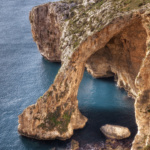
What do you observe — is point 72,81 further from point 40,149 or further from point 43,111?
point 40,149

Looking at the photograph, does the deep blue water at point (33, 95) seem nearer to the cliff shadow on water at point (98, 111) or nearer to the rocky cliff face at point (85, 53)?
the cliff shadow on water at point (98, 111)

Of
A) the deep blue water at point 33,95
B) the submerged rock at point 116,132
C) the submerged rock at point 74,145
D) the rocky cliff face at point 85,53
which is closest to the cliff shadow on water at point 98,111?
the deep blue water at point 33,95

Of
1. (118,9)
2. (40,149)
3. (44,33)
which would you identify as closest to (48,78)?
(44,33)

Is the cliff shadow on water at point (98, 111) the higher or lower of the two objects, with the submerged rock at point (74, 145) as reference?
higher

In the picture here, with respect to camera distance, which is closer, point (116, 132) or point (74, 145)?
point (74, 145)

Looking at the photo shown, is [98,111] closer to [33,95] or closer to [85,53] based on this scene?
[85,53]

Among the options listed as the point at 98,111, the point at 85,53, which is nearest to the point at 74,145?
Answer: the point at 98,111
